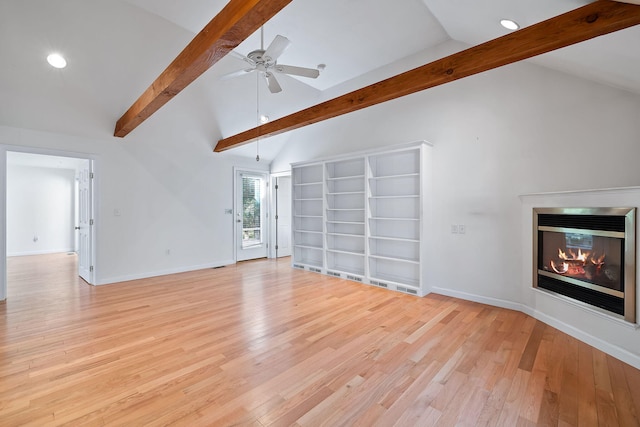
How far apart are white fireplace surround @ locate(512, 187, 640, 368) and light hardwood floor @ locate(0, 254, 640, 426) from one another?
0.14m

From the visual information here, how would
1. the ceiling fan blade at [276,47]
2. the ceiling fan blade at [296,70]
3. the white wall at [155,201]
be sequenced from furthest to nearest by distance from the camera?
the white wall at [155,201]
the ceiling fan blade at [296,70]
the ceiling fan blade at [276,47]

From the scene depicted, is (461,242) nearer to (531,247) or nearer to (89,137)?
(531,247)

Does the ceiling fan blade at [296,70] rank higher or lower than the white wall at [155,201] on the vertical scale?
higher

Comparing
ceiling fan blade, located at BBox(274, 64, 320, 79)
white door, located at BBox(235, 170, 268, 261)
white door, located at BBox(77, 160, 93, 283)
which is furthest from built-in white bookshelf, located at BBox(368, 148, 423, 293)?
white door, located at BBox(77, 160, 93, 283)

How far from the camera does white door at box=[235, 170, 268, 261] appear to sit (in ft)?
23.4

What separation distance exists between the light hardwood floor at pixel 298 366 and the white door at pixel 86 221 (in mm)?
1135

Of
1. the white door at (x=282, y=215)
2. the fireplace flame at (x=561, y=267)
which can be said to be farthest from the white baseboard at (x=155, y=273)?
the fireplace flame at (x=561, y=267)

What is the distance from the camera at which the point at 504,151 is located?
12.3ft

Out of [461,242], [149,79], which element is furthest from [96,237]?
[461,242]

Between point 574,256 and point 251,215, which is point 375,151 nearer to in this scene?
point 574,256

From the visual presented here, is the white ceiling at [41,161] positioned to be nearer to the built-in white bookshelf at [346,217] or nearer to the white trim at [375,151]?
the white trim at [375,151]

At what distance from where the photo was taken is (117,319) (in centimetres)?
343

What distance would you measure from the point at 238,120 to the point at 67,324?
14.4ft

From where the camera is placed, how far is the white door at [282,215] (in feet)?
25.7
